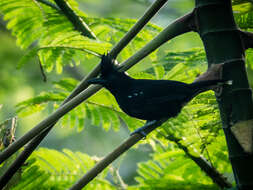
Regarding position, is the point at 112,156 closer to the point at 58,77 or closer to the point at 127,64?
the point at 127,64

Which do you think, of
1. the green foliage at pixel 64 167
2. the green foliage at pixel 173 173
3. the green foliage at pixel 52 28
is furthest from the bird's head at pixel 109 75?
the green foliage at pixel 64 167

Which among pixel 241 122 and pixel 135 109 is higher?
pixel 241 122

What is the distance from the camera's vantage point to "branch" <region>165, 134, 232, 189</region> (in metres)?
2.22

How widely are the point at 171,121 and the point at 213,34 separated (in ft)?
3.39

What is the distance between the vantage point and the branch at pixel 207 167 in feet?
7.29

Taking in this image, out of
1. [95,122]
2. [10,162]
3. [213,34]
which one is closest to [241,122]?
[213,34]

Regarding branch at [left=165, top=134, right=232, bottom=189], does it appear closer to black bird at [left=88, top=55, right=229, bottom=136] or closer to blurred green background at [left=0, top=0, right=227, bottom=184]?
black bird at [left=88, top=55, right=229, bottom=136]

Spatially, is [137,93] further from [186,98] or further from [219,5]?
[219,5]

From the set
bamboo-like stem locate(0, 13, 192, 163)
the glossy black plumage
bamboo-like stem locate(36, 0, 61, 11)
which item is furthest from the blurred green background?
bamboo-like stem locate(0, 13, 192, 163)

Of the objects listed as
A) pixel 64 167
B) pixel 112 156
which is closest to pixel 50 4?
pixel 64 167

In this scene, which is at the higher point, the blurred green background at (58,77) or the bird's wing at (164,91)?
the bird's wing at (164,91)

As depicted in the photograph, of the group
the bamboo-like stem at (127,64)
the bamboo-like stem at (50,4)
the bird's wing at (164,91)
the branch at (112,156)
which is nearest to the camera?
the bamboo-like stem at (127,64)

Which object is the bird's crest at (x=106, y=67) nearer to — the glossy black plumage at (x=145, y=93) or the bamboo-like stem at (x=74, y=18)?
the glossy black plumage at (x=145, y=93)

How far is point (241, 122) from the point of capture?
4.74 feet
